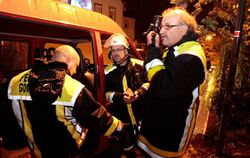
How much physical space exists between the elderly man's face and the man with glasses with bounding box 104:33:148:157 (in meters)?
1.13

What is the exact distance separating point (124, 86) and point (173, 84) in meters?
1.56

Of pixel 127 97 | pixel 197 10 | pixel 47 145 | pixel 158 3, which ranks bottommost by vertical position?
pixel 47 145

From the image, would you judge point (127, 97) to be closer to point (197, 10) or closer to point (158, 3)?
point (197, 10)

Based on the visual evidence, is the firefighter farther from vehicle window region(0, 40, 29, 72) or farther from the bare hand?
vehicle window region(0, 40, 29, 72)

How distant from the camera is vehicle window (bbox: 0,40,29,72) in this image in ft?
14.6

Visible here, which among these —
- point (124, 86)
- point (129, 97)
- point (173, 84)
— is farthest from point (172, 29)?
point (124, 86)

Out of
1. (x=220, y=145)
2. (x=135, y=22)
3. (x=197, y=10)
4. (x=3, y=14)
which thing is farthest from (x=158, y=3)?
(x=3, y=14)

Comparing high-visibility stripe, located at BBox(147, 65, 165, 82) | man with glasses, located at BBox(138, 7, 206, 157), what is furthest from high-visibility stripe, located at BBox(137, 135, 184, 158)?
high-visibility stripe, located at BBox(147, 65, 165, 82)

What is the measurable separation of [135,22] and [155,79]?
844 inches

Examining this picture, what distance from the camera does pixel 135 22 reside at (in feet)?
74.8

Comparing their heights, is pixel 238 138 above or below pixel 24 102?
Result: below

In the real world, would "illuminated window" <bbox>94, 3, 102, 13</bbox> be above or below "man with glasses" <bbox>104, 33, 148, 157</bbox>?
above


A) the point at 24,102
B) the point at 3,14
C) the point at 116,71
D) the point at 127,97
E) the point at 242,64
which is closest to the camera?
the point at 24,102

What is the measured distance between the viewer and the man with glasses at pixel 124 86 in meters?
3.40
